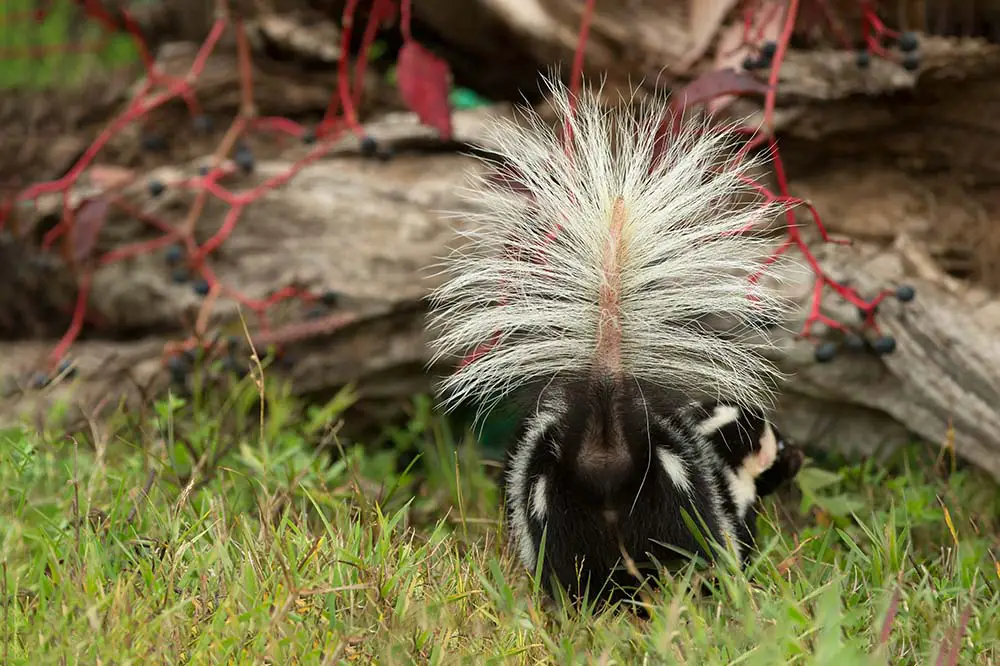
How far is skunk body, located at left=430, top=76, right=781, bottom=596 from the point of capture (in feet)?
8.39

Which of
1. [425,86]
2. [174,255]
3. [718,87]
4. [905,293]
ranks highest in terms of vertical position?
[718,87]

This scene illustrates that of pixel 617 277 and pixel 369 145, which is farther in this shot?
pixel 369 145

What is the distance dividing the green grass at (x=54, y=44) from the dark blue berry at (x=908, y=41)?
4.40 meters

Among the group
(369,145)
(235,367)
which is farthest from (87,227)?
(369,145)

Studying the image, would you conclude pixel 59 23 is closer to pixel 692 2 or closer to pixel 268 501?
pixel 692 2

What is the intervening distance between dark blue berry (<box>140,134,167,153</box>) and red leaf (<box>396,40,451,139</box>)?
4.25 feet

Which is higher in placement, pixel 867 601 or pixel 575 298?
pixel 575 298

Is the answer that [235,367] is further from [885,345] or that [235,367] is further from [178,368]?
[885,345]

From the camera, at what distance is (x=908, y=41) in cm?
377

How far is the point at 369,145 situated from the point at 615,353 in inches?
80.2

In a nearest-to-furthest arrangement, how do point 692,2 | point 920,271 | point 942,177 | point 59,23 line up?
1. point 920,271
2. point 942,177
3. point 692,2
4. point 59,23

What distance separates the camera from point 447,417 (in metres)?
4.55

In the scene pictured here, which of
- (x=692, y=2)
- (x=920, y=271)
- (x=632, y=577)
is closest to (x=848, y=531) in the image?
(x=632, y=577)

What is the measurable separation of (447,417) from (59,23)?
426cm
